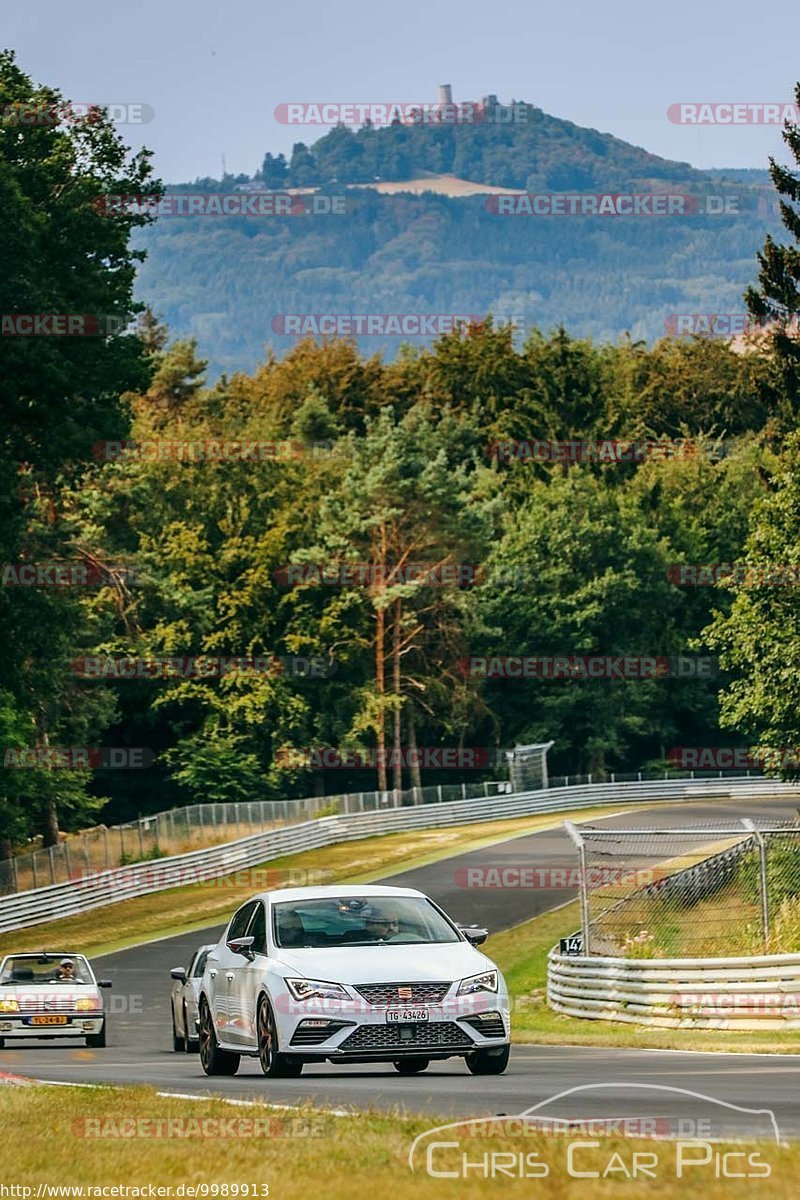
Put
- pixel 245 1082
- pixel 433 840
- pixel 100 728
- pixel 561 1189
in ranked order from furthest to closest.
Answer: pixel 100 728
pixel 433 840
pixel 245 1082
pixel 561 1189

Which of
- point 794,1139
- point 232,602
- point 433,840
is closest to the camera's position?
point 794,1139

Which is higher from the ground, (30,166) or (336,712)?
(30,166)

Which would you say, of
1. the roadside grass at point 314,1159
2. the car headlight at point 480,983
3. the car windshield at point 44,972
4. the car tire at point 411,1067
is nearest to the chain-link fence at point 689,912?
the car windshield at point 44,972

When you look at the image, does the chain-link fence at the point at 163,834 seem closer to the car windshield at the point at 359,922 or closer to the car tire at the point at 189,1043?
the car tire at the point at 189,1043

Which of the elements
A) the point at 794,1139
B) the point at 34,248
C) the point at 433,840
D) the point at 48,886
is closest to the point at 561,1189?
the point at 794,1139

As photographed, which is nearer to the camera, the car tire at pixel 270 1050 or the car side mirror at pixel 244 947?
the car tire at pixel 270 1050

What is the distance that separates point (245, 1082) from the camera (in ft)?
51.0

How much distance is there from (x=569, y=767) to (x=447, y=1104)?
88.7 metres

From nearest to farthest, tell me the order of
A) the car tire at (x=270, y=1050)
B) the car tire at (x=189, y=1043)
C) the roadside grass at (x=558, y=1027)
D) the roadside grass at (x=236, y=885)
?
the car tire at (x=270, y=1050) < the roadside grass at (x=558, y=1027) < the car tire at (x=189, y=1043) < the roadside grass at (x=236, y=885)

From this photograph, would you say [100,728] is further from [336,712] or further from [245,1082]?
[245,1082]

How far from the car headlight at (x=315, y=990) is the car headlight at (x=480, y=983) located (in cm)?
86

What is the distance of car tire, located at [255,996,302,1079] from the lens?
15234mm

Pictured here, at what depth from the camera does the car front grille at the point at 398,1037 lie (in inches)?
584

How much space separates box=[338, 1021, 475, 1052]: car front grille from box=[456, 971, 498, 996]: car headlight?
26cm
